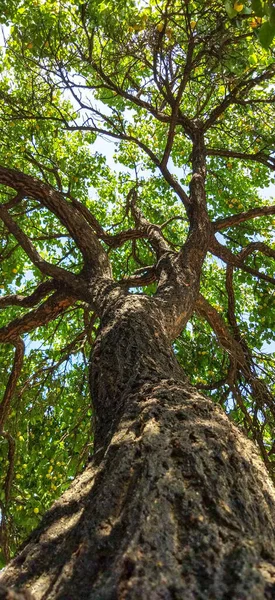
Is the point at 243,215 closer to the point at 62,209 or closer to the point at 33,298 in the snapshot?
the point at 62,209

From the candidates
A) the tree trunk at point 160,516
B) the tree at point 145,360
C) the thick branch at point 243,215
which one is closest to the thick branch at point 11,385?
the tree at point 145,360

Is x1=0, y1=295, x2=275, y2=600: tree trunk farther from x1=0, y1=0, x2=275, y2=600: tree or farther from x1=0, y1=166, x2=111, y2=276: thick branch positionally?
x1=0, y1=166, x2=111, y2=276: thick branch

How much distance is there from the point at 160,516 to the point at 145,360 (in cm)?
129

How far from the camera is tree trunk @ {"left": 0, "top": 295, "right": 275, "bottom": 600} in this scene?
110 cm

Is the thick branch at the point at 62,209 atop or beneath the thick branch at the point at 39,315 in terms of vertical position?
atop

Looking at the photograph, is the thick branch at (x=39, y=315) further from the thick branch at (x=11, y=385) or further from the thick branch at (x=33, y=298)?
the thick branch at (x=11, y=385)

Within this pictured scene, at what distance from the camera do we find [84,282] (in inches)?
161

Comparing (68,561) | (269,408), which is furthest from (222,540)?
(269,408)

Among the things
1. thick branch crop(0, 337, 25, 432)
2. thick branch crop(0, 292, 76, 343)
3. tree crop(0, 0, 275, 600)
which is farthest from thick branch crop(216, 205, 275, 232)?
thick branch crop(0, 337, 25, 432)

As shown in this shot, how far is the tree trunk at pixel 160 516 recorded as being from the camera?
1.10 metres

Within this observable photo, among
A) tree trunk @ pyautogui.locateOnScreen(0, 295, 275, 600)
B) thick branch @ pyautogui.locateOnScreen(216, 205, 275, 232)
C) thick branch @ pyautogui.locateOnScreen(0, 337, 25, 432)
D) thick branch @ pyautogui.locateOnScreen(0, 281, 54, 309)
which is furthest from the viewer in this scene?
thick branch @ pyautogui.locateOnScreen(216, 205, 275, 232)

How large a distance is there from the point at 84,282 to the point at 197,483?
9.05 ft

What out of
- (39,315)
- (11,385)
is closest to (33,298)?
(39,315)

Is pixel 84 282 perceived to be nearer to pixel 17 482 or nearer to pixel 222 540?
pixel 222 540
